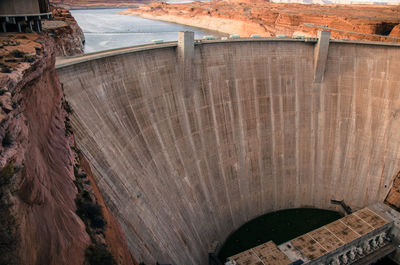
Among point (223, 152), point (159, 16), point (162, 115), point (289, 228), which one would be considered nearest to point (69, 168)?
point (162, 115)

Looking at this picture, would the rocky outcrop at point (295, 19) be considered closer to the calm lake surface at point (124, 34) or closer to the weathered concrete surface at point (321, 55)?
the calm lake surface at point (124, 34)

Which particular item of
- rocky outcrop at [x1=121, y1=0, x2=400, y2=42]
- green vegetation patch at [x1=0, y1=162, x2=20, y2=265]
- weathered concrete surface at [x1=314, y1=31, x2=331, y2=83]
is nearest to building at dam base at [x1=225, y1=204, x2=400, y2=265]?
weathered concrete surface at [x1=314, y1=31, x2=331, y2=83]

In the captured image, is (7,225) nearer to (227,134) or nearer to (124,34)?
(227,134)

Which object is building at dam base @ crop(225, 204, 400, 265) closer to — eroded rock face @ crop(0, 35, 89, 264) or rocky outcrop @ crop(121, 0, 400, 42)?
eroded rock face @ crop(0, 35, 89, 264)

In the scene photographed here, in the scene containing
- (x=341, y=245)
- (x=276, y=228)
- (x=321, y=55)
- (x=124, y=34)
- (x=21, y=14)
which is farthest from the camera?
(x=124, y=34)

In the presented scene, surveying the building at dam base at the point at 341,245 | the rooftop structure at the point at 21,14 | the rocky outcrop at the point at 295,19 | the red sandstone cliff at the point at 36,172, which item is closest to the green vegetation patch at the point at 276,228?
the building at dam base at the point at 341,245

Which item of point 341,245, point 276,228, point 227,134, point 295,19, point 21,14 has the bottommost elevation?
point 276,228

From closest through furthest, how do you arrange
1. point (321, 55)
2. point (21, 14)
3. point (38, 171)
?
point (38, 171)
point (21, 14)
point (321, 55)

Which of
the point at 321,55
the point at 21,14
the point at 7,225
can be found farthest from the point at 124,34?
the point at 7,225
